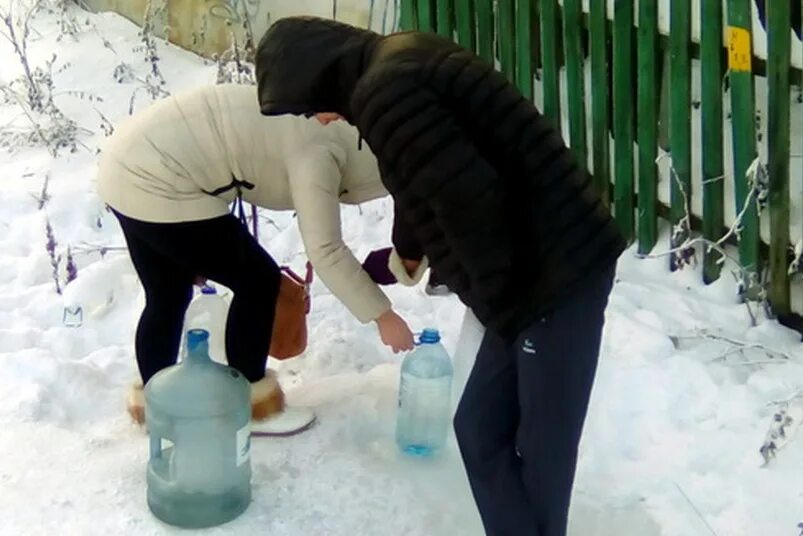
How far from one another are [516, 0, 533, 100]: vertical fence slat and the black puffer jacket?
110 inches

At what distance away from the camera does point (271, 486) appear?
3.79m

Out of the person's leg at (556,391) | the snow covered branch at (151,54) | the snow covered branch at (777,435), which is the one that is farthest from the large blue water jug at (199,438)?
the snow covered branch at (151,54)

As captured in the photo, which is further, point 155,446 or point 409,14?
point 409,14

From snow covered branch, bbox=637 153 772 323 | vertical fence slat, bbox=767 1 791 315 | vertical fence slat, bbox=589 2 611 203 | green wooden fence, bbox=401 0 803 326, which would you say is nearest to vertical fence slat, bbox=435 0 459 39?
green wooden fence, bbox=401 0 803 326

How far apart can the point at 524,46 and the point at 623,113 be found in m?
0.73

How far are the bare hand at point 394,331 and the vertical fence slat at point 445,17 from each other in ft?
9.52

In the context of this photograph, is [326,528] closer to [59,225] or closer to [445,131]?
[445,131]

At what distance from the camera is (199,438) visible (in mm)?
3689

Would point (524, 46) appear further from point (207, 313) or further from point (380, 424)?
point (380, 424)

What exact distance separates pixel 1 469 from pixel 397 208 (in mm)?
1690

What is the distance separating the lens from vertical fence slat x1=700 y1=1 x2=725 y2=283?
459 cm

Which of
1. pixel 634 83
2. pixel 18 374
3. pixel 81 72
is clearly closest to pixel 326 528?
pixel 18 374

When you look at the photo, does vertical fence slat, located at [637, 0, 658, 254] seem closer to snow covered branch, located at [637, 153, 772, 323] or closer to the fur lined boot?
snow covered branch, located at [637, 153, 772, 323]

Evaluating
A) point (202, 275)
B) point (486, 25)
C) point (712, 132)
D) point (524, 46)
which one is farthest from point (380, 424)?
point (486, 25)
